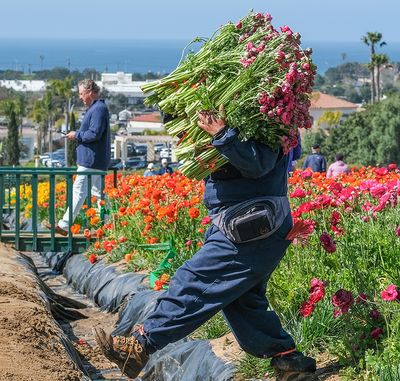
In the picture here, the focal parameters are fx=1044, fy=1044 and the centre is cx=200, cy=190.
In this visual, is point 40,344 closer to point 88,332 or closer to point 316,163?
point 88,332

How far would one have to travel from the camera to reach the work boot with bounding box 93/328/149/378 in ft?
16.0

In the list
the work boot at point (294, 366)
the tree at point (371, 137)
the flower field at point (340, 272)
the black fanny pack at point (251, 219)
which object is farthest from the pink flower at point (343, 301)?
the tree at point (371, 137)

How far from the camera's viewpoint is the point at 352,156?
65.4m

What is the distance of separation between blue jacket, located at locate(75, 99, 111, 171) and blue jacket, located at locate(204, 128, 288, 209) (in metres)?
5.65

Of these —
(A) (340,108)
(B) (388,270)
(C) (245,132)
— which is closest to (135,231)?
(B) (388,270)

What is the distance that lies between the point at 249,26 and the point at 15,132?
268 ft

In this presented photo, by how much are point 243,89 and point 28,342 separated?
193 centimetres

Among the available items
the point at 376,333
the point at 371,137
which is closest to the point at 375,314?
the point at 376,333

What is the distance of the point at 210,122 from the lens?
4.69 meters

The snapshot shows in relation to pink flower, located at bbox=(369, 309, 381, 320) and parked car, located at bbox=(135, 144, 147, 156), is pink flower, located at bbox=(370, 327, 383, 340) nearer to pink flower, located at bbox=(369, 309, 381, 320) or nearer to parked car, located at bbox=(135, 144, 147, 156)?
pink flower, located at bbox=(369, 309, 381, 320)

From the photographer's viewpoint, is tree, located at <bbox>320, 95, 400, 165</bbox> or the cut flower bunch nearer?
the cut flower bunch

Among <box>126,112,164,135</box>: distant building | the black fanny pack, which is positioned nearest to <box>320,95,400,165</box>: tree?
the black fanny pack

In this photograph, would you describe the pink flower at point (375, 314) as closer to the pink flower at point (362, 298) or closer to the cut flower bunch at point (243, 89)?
the pink flower at point (362, 298)

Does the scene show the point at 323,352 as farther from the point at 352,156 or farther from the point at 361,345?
the point at 352,156
